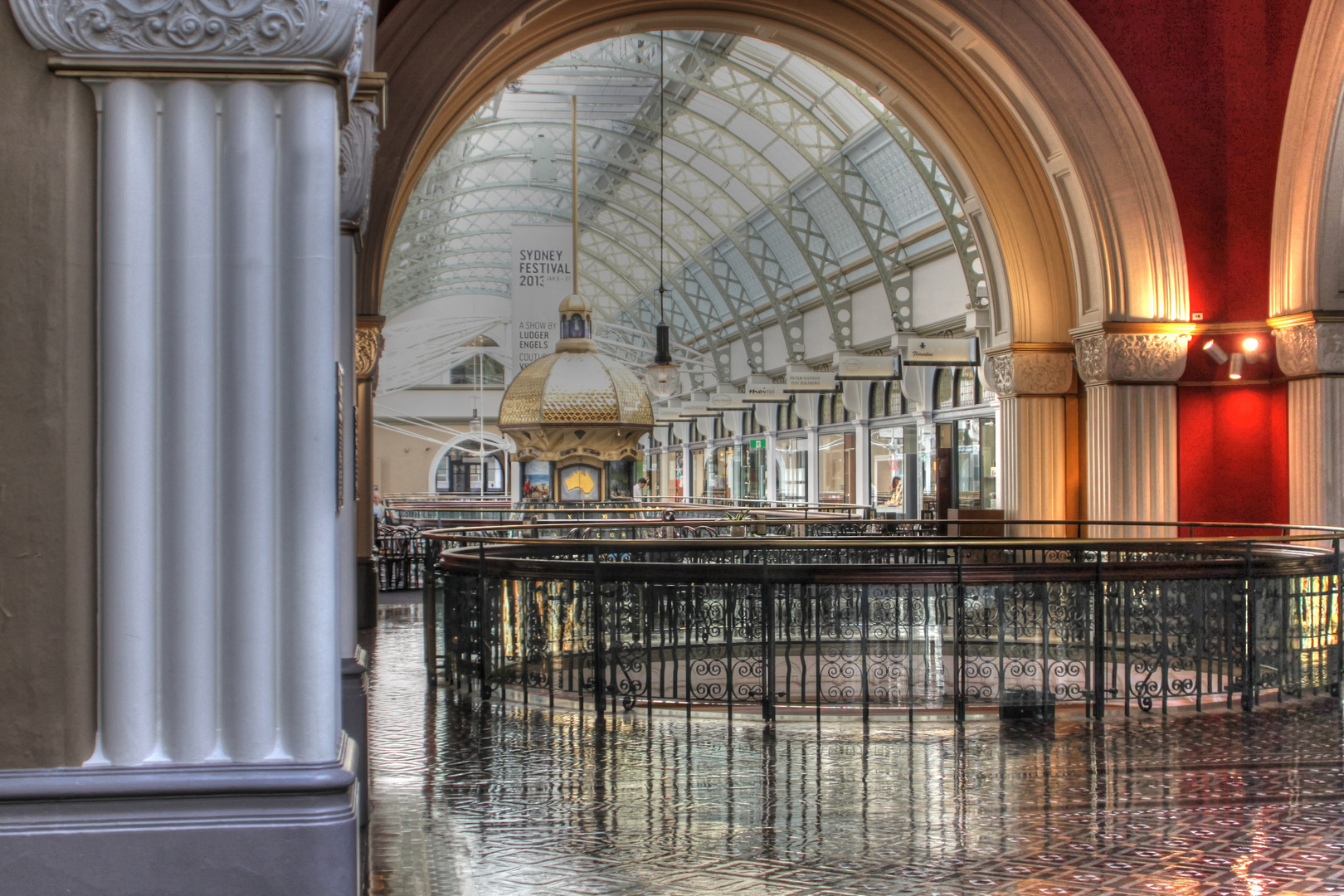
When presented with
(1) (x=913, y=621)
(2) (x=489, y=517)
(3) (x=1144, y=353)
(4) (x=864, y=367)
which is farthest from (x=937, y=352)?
(1) (x=913, y=621)

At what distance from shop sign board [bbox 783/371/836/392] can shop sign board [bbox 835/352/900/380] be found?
6160 millimetres

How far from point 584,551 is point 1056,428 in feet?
23.9

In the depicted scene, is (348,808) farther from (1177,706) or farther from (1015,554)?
(1015,554)

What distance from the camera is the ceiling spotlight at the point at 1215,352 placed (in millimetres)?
14859

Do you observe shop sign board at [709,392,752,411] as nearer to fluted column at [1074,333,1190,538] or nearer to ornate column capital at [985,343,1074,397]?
ornate column capital at [985,343,1074,397]

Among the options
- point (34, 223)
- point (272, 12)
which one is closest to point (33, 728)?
point (34, 223)

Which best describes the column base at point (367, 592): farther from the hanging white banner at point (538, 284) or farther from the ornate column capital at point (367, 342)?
the hanging white banner at point (538, 284)

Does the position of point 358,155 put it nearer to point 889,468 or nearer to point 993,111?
point 993,111

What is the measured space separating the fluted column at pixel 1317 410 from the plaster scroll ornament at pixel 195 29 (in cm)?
1343

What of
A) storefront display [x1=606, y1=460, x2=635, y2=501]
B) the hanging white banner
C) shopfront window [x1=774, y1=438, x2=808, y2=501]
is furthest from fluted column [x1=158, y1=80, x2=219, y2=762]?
shopfront window [x1=774, y1=438, x2=808, y2=501]

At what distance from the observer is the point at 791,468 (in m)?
41.5

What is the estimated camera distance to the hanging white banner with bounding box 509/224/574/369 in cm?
2003

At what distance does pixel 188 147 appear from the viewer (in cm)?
347

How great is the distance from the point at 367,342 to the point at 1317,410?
35.2 ft
